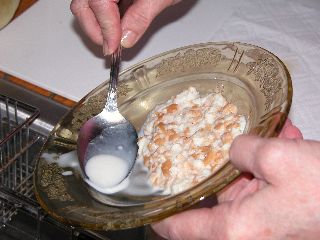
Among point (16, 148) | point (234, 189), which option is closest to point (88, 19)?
point (16, 148)

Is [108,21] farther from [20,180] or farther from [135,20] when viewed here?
[20,180]

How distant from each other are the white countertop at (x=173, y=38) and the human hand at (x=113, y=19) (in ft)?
0.27

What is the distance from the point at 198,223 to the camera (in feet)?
1.63

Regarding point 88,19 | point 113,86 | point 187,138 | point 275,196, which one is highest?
point 88,19

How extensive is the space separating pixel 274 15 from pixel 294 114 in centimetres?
21

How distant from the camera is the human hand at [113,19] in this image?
2.16ft

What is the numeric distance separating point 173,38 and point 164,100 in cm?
23

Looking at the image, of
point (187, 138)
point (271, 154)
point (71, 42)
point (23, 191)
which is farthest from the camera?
point (71, 42)

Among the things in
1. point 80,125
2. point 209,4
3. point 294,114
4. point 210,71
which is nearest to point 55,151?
point 80,125

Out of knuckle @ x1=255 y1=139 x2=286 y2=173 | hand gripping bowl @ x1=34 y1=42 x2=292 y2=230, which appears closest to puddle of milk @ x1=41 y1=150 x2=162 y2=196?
hand gripping bowl @ x1=34 y1=42 x2=292 y2=230

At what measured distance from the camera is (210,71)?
628 mm

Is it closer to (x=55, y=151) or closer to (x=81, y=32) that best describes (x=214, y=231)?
(x=55, y=151)

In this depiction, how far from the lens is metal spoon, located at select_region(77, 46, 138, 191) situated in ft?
1.92

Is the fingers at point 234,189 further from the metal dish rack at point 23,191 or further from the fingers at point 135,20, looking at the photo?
the fingers at point 135,20
